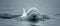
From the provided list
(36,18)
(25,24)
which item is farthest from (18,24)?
(36,18)

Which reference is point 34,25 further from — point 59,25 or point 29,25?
point 59,25

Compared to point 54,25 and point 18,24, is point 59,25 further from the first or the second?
point 18,24

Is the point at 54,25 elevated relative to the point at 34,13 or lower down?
lower down

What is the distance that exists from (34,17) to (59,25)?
172cm

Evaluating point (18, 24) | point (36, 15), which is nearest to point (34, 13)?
point (36, 15)

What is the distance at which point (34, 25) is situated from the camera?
1316 centimetres

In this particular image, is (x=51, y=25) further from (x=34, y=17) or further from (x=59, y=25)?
(x=34, y=17)

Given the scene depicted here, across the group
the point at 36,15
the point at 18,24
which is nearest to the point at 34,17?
the point at 36,15

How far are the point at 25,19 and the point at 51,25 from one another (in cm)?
208

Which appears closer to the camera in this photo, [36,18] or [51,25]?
[51,25]

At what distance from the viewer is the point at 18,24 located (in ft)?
44.0

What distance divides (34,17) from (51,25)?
1.33 metres

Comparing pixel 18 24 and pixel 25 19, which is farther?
pixel 25 19

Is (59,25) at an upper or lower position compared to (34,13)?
lower
